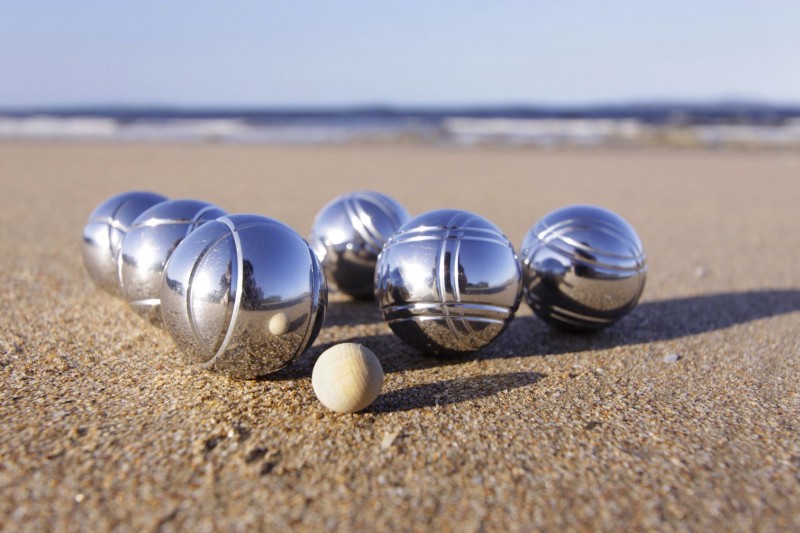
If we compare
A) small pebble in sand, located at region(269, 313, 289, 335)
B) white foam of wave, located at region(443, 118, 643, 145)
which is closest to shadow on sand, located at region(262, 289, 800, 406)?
small pebble in sand, located at region(269, 313, 289, 335)

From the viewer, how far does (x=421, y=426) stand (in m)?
3.95

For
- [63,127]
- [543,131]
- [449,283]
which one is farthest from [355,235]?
[63,127]

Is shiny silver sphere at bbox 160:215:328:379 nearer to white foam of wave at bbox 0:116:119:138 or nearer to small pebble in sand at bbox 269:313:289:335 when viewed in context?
small pebble in sand at bbox 269:313:289:335

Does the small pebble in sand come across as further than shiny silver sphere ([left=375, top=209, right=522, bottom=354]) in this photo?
No

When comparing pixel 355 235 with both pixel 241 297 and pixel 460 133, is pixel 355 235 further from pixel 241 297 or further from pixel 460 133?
pixel 460 133

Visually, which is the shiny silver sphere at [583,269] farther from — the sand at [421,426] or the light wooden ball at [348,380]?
the light wooden ball at [348,380]

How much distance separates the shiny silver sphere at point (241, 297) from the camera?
4.15m

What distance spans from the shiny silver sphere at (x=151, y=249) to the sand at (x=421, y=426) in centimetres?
35

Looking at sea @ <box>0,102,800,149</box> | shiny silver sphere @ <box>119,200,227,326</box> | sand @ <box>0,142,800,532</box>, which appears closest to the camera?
sand @ <box>0,142,800,532</box>

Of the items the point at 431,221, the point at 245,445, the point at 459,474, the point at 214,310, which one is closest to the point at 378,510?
the point at 459,474

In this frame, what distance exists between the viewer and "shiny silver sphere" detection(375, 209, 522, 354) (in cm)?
472

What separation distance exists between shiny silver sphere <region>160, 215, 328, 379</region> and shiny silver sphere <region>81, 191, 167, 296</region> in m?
1.79

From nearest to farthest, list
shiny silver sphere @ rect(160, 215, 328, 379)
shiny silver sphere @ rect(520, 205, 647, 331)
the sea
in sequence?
shiny silver sphere @ rect(160, 215, 328, 379) < shiny silver sphere @ rect(520, 205, 647, 331) < the sea

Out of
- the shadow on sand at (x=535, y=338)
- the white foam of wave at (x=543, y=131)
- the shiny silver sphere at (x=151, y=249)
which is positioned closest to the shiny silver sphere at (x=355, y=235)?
the shadow on sand at (x=535, y=338)
